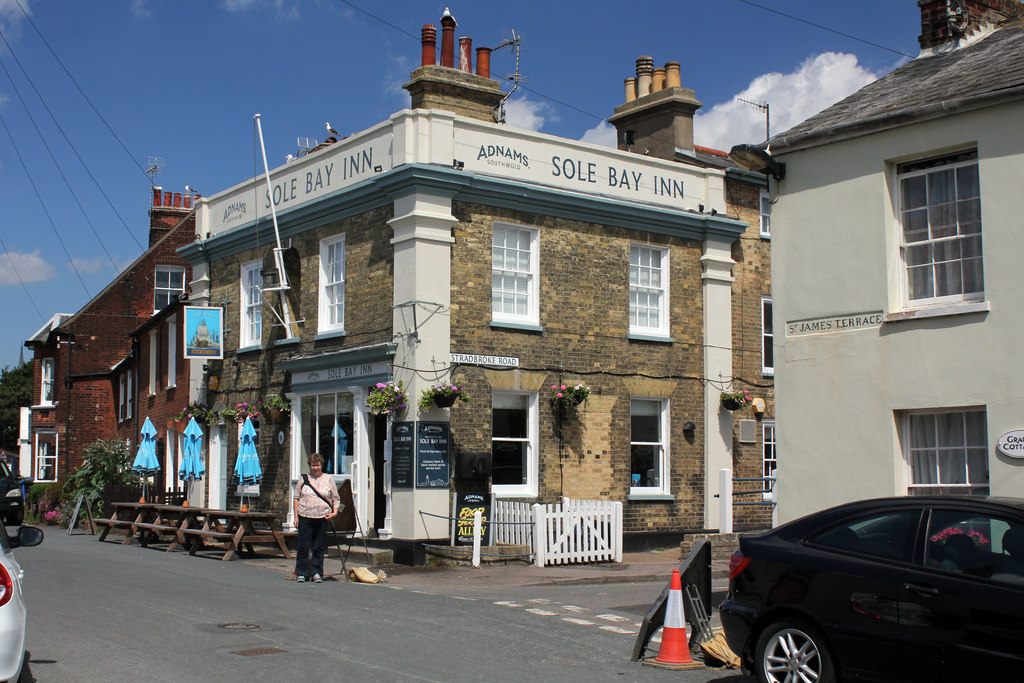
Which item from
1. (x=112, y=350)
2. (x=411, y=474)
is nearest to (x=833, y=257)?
(x=411, y=474)

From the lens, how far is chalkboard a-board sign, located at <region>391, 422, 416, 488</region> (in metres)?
17.4

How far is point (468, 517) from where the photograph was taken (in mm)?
17734

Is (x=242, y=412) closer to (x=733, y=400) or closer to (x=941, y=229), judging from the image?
(x=733, y=400)

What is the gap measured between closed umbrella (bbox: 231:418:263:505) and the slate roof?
454 inches

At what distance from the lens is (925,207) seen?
36.7 feet

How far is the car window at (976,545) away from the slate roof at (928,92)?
5.13 m

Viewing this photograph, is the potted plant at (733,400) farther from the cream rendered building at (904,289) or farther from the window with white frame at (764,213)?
the cream rendered building at (904,289)

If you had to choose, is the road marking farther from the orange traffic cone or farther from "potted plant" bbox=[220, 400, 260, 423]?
"potted plant" bbox=[220, 400, 260, 423]

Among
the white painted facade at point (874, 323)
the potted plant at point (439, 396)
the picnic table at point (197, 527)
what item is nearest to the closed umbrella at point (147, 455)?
the picnic table at point (197, 527)

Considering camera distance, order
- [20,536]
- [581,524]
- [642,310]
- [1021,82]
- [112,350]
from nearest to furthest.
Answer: [20,536] < [1021,82] < [581,524] < [642,310] < [112,350]

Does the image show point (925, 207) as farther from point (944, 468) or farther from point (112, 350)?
point (112, 350)

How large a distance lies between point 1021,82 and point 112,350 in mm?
33309

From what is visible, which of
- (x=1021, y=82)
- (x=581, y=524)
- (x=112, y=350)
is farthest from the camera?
(x=112, y=350)

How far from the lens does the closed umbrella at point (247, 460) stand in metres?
19.6
